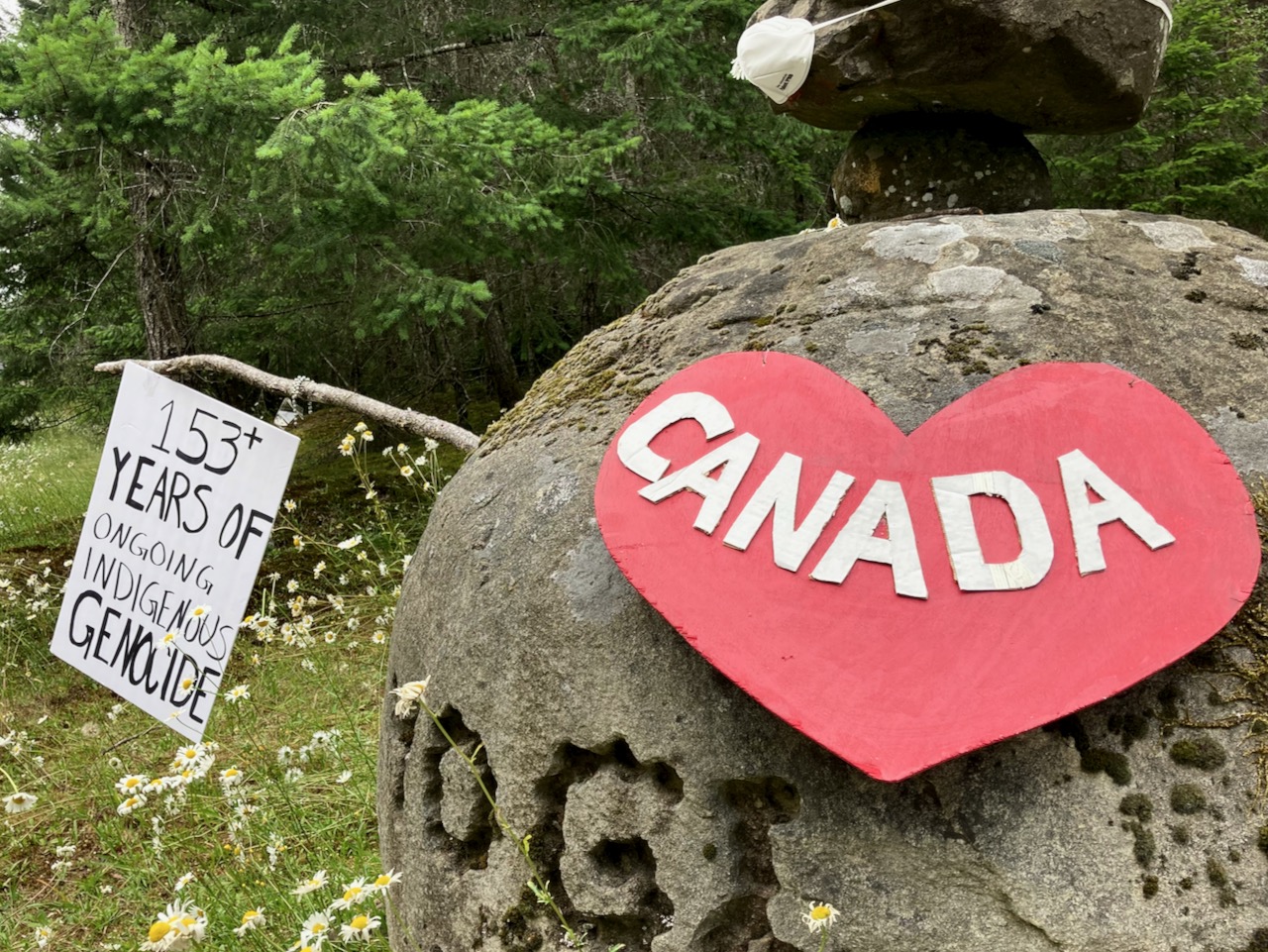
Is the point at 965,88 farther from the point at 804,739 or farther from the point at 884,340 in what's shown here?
the point at 804,739

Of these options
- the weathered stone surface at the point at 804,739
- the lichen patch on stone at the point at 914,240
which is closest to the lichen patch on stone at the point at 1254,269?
the weathered stone surface at the point at 804,739

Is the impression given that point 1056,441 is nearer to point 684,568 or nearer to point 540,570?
point 684,568

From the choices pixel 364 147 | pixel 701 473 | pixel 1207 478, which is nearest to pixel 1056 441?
pixel 1207 478

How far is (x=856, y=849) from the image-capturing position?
4.61ft

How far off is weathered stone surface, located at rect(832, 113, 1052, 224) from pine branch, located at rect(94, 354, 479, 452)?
135 centimetres

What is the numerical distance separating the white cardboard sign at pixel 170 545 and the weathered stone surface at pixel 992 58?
5.75ft

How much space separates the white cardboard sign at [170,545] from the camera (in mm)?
2988

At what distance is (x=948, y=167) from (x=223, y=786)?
2.40 m

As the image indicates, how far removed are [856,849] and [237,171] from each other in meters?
4.52

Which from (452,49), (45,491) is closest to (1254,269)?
(452,49)

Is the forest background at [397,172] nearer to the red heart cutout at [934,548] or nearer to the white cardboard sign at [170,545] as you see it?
the white cardboard sign at [170,545]

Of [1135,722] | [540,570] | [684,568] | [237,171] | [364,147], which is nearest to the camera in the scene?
[1135,722]

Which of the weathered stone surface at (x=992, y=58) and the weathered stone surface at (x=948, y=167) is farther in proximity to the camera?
the weathered stone surface at (x=948, y=167)

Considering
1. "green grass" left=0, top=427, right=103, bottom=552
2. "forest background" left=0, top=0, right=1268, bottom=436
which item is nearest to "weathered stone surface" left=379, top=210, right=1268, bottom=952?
"forest background" left=0, top=0, right=1268, bottom=436
